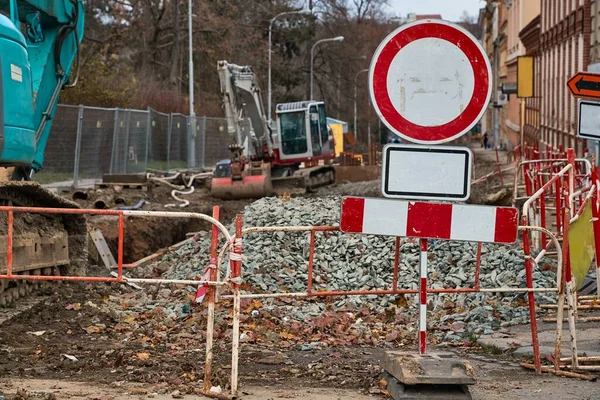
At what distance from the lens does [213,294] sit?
24.7 ft

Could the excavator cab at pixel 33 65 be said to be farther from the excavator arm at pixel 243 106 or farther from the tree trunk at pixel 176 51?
the tree trunk at pixel 176 51

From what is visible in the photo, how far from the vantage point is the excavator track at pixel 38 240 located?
39.3 feet

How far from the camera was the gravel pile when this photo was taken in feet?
37.9

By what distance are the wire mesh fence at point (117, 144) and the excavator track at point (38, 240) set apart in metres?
11.6

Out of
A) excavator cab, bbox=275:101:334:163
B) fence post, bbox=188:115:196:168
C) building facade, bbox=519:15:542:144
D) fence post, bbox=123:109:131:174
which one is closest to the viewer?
fence post, bbox=123:109:131:174

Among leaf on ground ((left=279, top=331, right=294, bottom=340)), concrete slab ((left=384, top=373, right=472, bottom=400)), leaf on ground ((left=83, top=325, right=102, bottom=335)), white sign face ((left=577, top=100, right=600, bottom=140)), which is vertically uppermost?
white sign face ((left=577, top=100, right=600, bottom=140))

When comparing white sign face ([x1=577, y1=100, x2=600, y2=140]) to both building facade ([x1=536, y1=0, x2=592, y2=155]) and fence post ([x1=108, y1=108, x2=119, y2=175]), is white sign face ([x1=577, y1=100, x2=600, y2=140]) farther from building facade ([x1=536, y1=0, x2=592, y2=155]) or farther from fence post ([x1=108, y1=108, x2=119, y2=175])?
fence post ([x1=108, y1=108, x2=119, y2=175])

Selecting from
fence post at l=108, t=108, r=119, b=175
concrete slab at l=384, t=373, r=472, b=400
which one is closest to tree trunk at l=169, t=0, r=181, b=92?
fence post at l=108, t=108, r=119, b=175

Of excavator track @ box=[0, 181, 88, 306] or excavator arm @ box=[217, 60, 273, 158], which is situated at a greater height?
excavator arm @ box=[217, 60, 273, 158]

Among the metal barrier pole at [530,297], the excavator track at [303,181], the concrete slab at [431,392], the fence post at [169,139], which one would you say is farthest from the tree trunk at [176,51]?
the concrete slab at [431,392]

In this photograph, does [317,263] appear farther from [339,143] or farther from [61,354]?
[339,143]

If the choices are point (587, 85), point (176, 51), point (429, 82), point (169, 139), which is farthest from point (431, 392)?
point (176, 51)

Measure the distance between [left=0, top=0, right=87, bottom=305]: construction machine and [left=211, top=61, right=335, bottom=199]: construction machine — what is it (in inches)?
600

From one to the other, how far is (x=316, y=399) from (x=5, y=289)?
18.1ft
